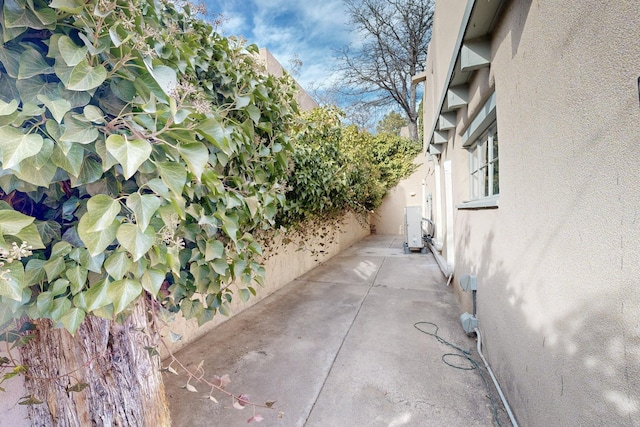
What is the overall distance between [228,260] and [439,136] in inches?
211

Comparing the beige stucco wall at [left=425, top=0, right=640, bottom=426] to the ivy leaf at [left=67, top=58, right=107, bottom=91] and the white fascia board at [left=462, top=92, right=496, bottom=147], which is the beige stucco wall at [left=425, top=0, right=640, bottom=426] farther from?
the ivy leaf at [left=67, top=58, right=107, bottom=91]

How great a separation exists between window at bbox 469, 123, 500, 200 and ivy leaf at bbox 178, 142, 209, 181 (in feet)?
9.49

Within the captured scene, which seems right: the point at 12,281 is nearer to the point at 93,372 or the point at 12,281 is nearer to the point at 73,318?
the point at 73,318

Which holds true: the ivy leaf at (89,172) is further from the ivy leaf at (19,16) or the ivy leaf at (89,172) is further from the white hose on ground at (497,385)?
the white hose on ground at (497,385)

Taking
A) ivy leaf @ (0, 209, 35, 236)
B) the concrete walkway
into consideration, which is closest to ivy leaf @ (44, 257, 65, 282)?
ivy leaf @ (0, 209, 35, 236)

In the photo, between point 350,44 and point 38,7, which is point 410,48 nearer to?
point 350,44

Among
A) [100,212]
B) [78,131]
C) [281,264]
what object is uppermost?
[78,131]

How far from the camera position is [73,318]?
930 millimetres

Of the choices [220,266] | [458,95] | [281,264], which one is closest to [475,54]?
[458,95]

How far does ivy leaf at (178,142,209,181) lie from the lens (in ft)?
2.84

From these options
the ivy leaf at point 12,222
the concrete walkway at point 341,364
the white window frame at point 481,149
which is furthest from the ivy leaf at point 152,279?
the white window frame at point 481,149

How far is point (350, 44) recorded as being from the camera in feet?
46.9

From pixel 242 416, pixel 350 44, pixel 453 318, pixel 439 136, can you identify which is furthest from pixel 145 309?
pixel 350 44

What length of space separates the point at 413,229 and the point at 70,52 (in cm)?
846
